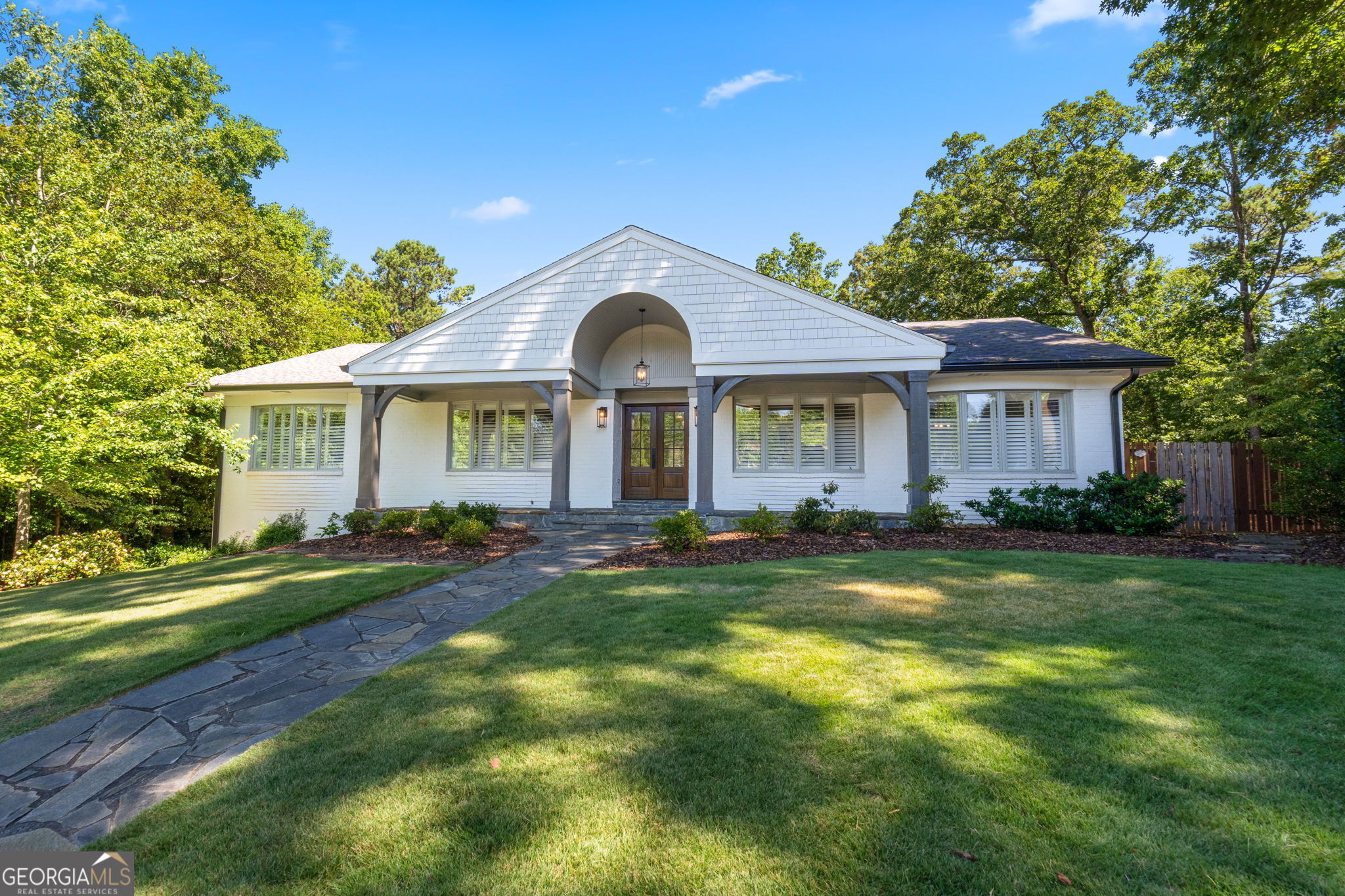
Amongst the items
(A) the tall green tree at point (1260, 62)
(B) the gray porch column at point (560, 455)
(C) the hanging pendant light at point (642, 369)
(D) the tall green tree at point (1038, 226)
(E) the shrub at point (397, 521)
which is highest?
(D) the tall green tree at point (1038, 226)

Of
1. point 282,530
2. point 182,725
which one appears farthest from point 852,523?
point 282,530

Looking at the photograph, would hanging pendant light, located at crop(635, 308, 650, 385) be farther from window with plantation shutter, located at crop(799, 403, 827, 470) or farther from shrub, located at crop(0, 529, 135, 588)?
shrub, located at crop(0, 529, 135, 588)

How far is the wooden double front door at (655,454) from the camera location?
1224 cm

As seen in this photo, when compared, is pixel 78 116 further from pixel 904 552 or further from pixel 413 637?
pixel 904 552

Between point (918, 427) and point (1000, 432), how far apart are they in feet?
7.75

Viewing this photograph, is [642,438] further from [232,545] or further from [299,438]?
[232,545]

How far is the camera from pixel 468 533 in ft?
27.6

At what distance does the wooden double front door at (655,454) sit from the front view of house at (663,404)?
46 millimetres

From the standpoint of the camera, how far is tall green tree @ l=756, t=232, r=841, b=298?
2709 cm

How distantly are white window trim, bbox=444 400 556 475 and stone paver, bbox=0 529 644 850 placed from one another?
7639 mm

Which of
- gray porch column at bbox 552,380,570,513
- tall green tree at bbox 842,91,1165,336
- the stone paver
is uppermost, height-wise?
tall green tree at bbox 842,91,1165,336

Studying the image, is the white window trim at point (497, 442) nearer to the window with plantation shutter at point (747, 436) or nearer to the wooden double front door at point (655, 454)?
the wooden double front door at point (655, 454)

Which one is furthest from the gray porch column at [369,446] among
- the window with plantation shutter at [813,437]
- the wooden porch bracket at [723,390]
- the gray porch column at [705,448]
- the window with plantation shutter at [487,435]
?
the window with plantation shutter at [813,437]

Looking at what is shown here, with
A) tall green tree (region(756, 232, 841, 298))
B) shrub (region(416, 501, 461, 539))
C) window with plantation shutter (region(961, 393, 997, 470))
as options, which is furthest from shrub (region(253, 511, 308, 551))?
tall green tree (region(756, 232, 841, 298))
